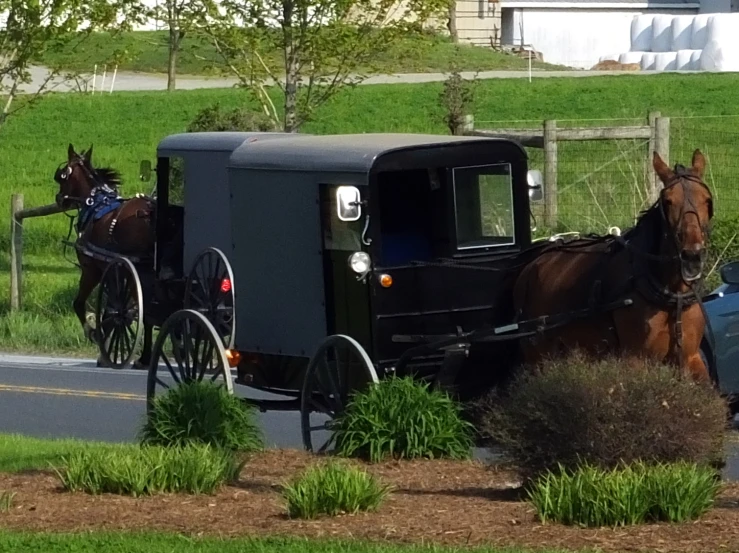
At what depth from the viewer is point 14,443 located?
11680 millimetres

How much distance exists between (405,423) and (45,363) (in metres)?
10.4

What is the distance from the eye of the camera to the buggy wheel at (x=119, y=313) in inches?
642

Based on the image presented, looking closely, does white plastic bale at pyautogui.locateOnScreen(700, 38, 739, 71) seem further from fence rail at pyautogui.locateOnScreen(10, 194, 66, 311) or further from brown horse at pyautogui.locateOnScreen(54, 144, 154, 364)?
brown horse at pyautogui.locateOnScreen(54, 144, 154, 364)

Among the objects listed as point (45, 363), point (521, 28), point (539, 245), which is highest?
point (521, 28)

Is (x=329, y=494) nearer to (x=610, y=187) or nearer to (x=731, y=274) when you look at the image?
(x=731, y=274)

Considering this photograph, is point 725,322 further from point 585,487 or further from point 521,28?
point 521,28

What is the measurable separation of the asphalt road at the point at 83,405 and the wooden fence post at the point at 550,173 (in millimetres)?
6018

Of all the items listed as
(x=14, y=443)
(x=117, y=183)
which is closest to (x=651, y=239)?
(x=14, y=443)

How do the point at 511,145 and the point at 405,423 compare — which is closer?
the point at 405,423

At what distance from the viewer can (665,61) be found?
229ft

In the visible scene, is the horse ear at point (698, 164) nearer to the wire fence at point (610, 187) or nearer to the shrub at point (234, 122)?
the wire fence at point (610, 187)

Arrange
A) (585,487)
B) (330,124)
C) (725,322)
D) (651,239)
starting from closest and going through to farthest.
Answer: (585,487) → (651,239) → (725,322) → (330,124)

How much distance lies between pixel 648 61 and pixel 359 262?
62.5 metres

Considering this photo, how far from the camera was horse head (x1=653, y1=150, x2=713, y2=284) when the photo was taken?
884 cm
